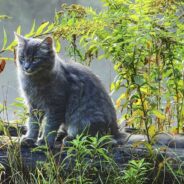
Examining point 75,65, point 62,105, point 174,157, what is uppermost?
point 75,65

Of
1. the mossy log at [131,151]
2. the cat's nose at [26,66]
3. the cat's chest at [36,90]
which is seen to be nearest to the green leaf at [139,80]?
the mossy log at [131,151]

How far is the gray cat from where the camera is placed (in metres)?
3.85

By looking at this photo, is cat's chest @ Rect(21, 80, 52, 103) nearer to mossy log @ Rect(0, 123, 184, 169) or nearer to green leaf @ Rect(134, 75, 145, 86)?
mossy log @ Rect(0, 123, 184, 169)

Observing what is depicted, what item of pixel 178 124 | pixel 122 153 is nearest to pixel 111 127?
pixel 122 153

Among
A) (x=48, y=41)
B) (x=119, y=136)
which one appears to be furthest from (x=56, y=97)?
(x=119, y=136)

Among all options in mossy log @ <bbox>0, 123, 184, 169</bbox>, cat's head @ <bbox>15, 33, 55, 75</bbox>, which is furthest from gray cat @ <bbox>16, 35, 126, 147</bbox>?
mossy log @ <bbox>0, 123, 184, 169</bbox>

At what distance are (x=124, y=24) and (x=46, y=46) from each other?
576 mm

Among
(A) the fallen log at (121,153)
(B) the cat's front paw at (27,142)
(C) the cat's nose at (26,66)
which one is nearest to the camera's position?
(A) the fallen log at (121,153)

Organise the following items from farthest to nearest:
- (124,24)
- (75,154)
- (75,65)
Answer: (75,65)
(124,24)
(75,154)

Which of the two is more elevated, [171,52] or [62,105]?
[171,52]

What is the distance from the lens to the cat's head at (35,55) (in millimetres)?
3893

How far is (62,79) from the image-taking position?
3891 mm

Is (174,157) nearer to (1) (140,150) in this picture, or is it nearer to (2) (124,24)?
(1) (140,150)

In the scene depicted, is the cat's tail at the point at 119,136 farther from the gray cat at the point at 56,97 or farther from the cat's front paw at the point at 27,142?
the cat's front paw at the point at 27,142
